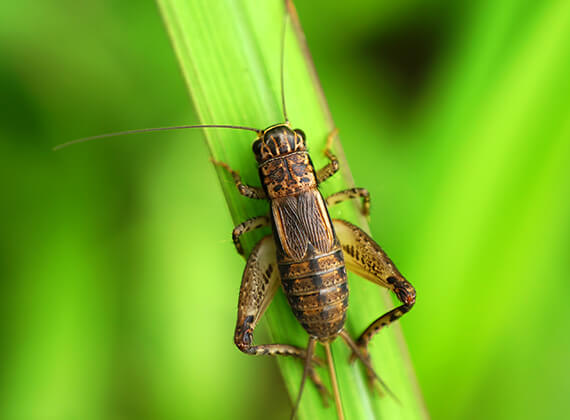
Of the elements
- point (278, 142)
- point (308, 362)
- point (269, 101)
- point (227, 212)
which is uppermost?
point (269, 101)

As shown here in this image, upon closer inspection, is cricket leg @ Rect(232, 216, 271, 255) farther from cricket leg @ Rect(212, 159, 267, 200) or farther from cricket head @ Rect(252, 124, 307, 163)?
cricket head @ Rect(252, 124, 307, 163)

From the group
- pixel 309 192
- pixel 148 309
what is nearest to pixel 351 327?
pixel 309 192

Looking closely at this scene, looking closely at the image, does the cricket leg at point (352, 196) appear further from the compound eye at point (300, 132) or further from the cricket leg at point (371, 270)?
the compound eye at point (300, 132)

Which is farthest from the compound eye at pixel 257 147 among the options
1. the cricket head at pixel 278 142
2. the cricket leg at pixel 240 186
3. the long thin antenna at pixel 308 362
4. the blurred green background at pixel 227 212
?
the long thin antenna at pixel 308 362

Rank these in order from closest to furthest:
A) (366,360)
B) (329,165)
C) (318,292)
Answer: (318,292) < (366,360) < (329,165)

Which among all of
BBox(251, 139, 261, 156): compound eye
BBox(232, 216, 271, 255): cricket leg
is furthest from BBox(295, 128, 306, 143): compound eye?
BBox(232, 216, 271, 255): cricket leg

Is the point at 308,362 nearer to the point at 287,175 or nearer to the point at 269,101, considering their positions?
the point at 287,175

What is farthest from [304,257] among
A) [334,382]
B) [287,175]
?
[334,382]

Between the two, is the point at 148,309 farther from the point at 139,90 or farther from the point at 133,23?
the point at 133,23
